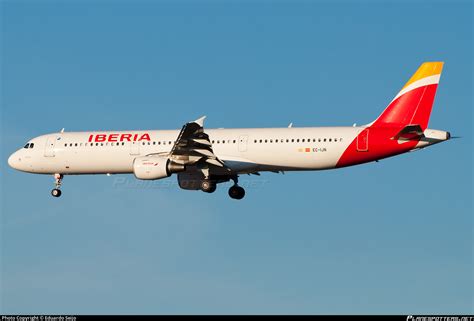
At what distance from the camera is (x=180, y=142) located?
48469 mm

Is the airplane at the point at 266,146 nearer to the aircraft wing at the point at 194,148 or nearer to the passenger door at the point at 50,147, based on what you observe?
the aircraft wing at the point at 194,148

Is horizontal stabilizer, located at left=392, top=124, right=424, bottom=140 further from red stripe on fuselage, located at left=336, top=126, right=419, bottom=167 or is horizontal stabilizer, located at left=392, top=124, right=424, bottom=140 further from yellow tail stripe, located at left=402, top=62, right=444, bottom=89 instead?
yellow tail stripe, located at left=402, top=62, right=444, bottom=89

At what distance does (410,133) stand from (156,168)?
13.5 meters

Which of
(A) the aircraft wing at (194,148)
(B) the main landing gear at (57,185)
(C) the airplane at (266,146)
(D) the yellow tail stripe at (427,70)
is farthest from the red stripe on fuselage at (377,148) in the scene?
(B) the main landing gear at (57,185)

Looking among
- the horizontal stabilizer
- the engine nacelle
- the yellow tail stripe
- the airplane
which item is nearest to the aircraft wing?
the airplane

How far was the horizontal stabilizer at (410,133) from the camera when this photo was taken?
155 ft

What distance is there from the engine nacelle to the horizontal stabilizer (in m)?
11.7

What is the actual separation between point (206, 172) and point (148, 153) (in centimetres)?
373

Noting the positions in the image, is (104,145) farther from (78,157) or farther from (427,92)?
(427,92)

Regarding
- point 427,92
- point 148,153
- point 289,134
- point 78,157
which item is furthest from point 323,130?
point 78,157

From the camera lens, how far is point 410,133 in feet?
155

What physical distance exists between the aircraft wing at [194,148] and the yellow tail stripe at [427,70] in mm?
11384

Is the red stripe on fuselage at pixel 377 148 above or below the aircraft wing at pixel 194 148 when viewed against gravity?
below

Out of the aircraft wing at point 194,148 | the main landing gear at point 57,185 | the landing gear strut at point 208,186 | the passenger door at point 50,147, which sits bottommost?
the landing gear strut at point 208,186
